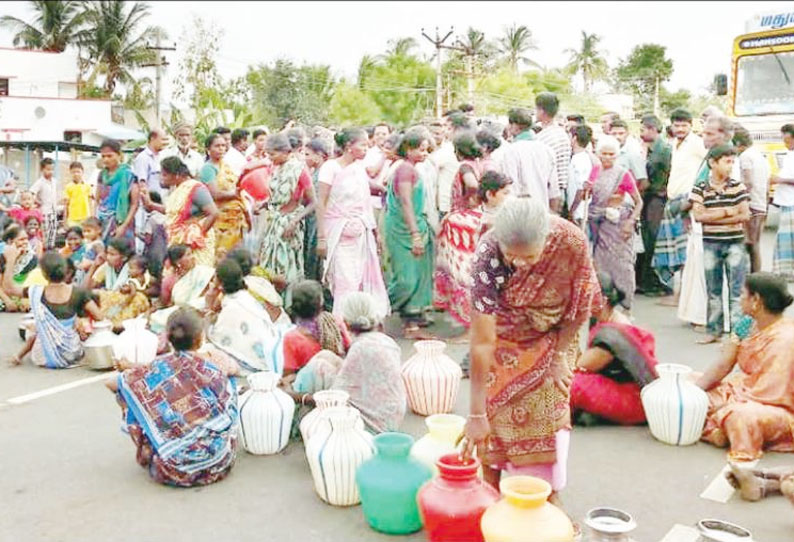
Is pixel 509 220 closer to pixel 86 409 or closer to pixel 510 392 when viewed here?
pixel 510 392

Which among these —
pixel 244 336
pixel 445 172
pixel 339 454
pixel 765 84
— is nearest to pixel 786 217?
pixel 445 172

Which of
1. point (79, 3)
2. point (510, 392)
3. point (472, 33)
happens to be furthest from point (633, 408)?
point (472, 33)

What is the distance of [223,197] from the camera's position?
23.5 ft

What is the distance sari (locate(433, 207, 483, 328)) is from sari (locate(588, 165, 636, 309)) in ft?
4.61

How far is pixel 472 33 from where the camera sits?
52.3 meters

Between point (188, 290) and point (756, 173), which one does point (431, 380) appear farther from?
point (756, 173)

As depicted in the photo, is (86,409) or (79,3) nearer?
(86,409)

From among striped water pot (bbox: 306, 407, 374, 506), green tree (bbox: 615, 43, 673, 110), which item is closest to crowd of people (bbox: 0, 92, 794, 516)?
striped water pot (bbox: 306, 407, 374, 506)

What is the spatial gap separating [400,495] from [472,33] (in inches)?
2037

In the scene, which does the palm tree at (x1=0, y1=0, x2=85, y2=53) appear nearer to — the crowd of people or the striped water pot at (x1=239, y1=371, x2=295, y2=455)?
the crowd of people

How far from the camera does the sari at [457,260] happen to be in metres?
6.43

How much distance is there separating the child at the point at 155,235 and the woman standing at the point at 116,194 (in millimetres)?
134

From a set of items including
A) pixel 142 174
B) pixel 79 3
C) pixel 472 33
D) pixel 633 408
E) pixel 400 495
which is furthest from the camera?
pixel 472 33

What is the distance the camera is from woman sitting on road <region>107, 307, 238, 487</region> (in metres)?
3.96
